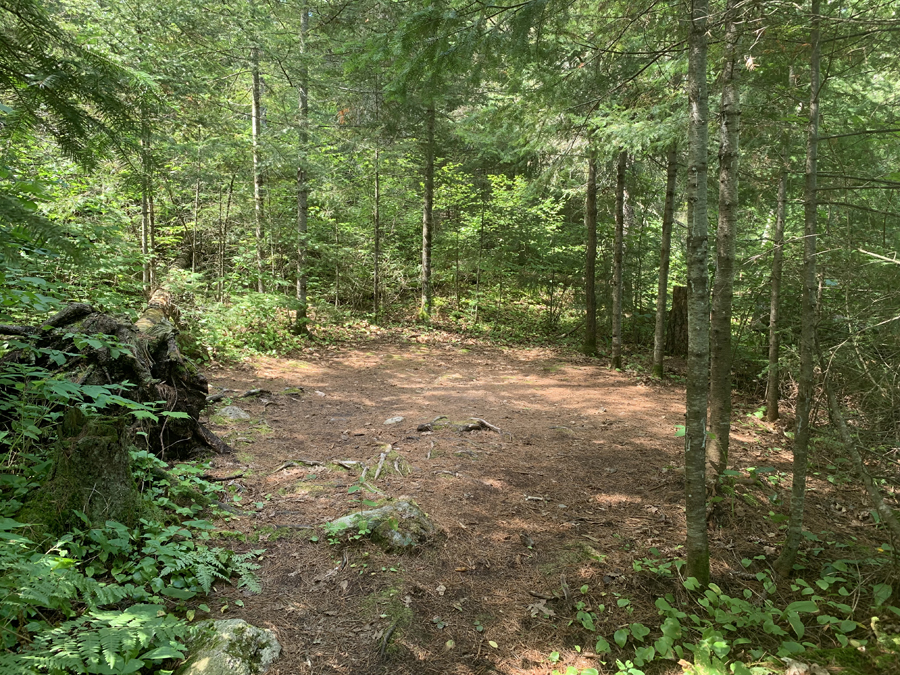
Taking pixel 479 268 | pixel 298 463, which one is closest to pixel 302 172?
→ pixel 479 268

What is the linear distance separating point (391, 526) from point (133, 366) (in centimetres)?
290

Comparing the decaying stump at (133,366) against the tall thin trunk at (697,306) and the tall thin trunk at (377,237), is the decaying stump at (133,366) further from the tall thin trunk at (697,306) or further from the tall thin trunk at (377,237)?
the tall thin trunk at (377,237)

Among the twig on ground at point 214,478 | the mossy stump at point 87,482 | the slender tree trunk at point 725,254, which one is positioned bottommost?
the twig on ground at point 214,478

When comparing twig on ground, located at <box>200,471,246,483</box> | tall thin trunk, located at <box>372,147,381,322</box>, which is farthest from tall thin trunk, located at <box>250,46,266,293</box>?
twig on ground, located at <box>200,471,246,483</box>

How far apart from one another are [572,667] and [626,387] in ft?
26.4

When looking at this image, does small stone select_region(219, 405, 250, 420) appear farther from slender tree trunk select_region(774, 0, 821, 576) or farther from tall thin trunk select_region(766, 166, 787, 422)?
tall thin trunk select_region(766, 166, 787, 422)

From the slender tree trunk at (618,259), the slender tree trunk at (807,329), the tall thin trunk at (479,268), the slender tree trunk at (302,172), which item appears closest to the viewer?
the slender tree trunk at (807,329)

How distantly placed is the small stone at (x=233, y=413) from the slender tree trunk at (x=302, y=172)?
5.90 m

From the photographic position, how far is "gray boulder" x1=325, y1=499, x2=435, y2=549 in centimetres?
376

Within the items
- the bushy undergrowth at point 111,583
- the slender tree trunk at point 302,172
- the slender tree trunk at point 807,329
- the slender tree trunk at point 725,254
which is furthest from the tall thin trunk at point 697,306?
A: the slender tree trunk at point 302,172

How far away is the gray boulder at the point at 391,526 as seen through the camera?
148 inches

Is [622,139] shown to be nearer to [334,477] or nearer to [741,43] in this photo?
[741,43]

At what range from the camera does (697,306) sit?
3.29 m

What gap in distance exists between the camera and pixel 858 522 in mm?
4539
